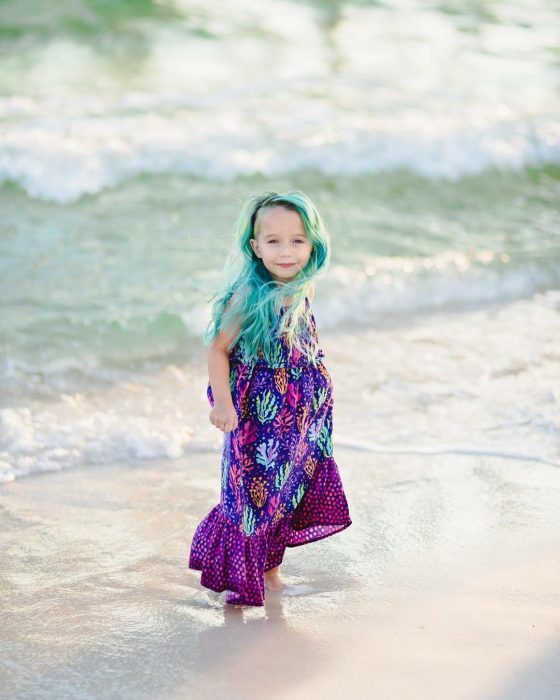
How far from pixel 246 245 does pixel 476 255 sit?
494 centimetres

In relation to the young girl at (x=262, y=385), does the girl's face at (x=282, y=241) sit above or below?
above

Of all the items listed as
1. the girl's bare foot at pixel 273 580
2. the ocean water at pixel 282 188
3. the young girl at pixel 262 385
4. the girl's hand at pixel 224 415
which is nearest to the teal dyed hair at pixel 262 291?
the young girl at pixel 262 385

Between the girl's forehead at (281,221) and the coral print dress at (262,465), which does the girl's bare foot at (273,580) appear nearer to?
the coral print dress at (262,465)

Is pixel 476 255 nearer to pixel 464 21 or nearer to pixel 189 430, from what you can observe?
pixel 189 430

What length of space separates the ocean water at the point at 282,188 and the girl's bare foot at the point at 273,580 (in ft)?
3.85

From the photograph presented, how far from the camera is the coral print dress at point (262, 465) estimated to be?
2.83 meters

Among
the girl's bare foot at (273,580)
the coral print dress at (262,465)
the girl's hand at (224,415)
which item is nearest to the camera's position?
the girl's hand at (224,415)

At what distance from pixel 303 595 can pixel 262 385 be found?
0.64 meters

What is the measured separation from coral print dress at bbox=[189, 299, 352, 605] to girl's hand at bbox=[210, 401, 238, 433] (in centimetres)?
9

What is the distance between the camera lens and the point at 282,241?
2785 millimetres

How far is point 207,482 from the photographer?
12.8 ft

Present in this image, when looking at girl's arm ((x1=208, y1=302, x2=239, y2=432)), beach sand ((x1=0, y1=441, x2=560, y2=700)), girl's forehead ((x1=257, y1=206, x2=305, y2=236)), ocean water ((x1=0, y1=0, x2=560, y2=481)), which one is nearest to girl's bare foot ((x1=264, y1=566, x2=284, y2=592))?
beach sand ((x1=0, y1=441, x2=560, y2=700))

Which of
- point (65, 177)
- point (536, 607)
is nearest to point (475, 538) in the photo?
point (536, 607)

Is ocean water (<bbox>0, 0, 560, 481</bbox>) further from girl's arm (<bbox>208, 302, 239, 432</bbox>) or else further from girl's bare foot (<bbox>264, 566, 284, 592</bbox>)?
girl's arm (<bbox>208, 302, 239, 432</bbox>)
